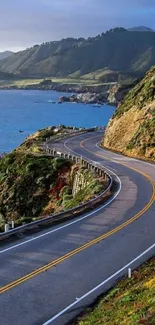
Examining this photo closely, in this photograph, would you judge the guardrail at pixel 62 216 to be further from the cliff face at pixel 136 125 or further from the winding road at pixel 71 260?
the cliff face at pixel 136 125

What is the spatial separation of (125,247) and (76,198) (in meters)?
14.6

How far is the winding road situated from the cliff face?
2014 cm

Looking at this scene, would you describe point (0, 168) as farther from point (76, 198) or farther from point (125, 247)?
point (125, 247)

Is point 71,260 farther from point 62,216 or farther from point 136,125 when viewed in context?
point 136,125

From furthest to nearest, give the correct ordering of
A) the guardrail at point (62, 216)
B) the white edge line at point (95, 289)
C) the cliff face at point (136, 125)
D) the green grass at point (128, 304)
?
the cliff face at point (136, 125)
the guardrail at point (62, 216)
the white edge line at point (95, 289)
the green grass at point (128, 304)

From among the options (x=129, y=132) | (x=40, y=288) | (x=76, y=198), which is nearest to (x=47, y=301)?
(x=40, y=288)

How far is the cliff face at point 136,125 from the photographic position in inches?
2012

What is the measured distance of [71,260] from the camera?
64.8 ft

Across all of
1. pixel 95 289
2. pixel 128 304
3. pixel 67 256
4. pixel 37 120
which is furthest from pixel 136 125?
pixel 37 120

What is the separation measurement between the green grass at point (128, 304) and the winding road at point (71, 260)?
0.54 m

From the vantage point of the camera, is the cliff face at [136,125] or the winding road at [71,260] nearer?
the winding road at [71,260]

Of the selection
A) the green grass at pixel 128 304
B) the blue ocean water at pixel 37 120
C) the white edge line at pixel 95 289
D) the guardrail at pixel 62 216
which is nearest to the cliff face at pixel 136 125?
the guardrail at pixel 62 216

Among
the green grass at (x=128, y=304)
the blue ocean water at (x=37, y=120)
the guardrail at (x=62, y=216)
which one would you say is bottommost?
the blue ocean water at (x=37, y=120)

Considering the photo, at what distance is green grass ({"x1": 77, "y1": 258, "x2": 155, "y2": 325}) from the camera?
12.8m
